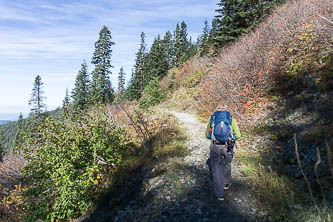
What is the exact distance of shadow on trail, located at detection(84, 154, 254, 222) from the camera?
406 centimetres

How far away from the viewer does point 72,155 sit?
5.70 metres

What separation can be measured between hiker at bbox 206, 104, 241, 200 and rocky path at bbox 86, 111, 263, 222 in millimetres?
400

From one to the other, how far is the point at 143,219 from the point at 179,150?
10.8ft

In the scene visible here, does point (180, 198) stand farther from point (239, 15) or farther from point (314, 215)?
point (239, 15)

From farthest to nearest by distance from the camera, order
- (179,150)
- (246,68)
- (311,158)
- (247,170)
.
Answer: (246,68) < (179,150) < (247,170) < (311,158)

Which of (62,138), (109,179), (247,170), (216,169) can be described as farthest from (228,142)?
(62,138)

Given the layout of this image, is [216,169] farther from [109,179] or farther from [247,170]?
[109,179]

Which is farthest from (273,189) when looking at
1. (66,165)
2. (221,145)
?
(66,165)

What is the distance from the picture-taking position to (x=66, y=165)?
5.26m

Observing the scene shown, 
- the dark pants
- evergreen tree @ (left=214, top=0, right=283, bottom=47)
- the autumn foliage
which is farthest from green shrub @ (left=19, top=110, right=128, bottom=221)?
evergreen tree @ (left=214, top=0, right=283, bottom=47)

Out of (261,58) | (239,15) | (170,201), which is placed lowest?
(170,201)

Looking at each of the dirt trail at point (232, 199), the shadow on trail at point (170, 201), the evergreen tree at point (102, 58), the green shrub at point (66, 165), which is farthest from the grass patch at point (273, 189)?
the evergreen tree at point (102, 58)

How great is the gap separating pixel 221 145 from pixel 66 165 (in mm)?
4112

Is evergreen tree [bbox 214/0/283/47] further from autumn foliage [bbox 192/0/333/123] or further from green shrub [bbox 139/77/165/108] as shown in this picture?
green shrub [bbox 139/77/165/108]
